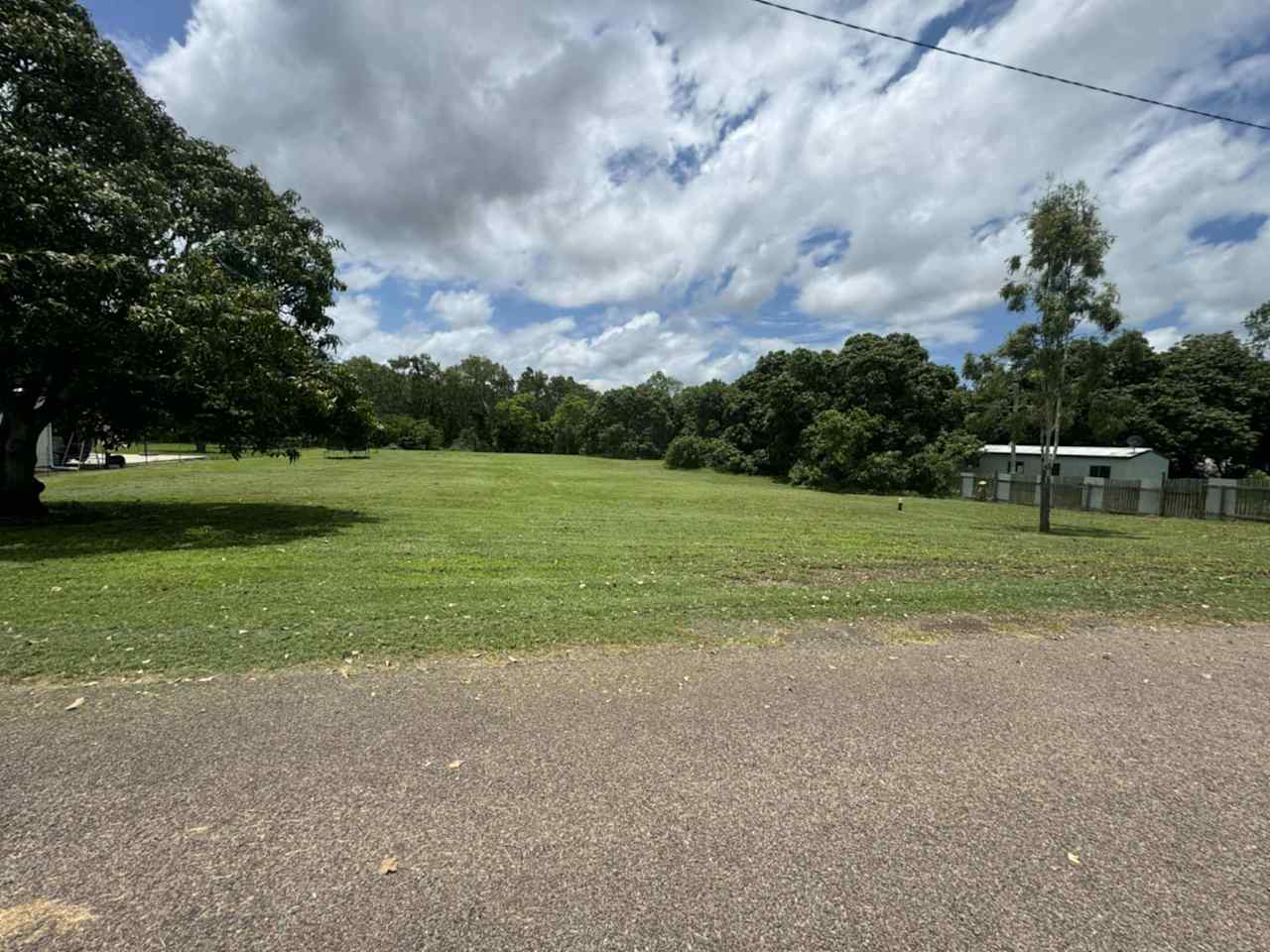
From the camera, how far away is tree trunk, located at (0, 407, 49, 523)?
11703 mm

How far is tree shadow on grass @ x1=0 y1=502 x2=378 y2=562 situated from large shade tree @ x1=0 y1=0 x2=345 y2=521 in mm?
1563

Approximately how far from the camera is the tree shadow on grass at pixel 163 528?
356 inches

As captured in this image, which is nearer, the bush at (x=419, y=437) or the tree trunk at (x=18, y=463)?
the tree trunk at (x=18, y=463)

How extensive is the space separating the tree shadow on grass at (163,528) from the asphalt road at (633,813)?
648cm

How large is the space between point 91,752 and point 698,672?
362cm

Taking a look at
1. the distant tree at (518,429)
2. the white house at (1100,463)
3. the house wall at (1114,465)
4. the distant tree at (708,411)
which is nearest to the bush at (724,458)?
the distant tree at (708,411)

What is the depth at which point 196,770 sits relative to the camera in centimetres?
294

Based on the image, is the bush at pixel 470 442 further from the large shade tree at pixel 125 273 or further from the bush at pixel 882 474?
the large shade tree at pixel 125 273

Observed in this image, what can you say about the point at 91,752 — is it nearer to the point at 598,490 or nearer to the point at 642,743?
the point at 642,743

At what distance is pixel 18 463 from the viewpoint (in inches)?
467

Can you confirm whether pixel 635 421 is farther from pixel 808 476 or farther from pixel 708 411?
pixel 808 476

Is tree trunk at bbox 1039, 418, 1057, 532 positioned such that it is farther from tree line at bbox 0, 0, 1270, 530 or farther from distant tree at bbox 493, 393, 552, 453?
distant tree at bbox 493, 393, 552, 453

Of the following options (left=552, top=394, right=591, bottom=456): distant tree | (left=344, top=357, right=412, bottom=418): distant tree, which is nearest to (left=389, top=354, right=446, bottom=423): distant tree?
(left=344, top=357, right=412, bottom=418): distant tree

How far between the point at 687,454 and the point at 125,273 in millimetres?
45701
